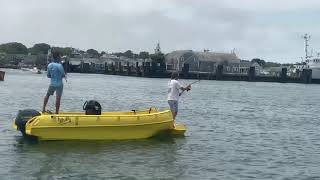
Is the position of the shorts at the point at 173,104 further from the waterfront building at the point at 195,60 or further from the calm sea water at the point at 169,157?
the waterfront building at the point at 195,60

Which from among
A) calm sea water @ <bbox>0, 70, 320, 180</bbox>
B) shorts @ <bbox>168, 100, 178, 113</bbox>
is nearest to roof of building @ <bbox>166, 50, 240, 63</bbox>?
calm sea water @ <bbox>0, 70, 320, 180</bbox>

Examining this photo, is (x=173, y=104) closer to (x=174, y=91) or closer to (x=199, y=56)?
(x=174, y=91)

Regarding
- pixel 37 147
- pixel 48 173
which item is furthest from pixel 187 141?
pixel 48 173

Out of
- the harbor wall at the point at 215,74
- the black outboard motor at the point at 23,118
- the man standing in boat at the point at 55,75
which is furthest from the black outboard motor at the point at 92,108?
the harbor wall at the point at 215,74

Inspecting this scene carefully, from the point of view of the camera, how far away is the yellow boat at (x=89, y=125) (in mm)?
17250

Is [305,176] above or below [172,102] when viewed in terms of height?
below

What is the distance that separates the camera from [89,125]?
58.3 ft

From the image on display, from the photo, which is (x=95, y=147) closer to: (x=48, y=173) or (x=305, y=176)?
(x=48, y=173)

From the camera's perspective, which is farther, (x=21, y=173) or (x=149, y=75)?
(x=149, y=75)

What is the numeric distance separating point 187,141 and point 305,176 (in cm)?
567

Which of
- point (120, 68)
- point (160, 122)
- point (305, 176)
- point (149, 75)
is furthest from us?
point (120, 68)

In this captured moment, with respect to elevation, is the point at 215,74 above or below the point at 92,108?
below

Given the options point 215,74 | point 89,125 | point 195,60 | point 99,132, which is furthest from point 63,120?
point 195,60

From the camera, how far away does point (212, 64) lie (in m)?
187
